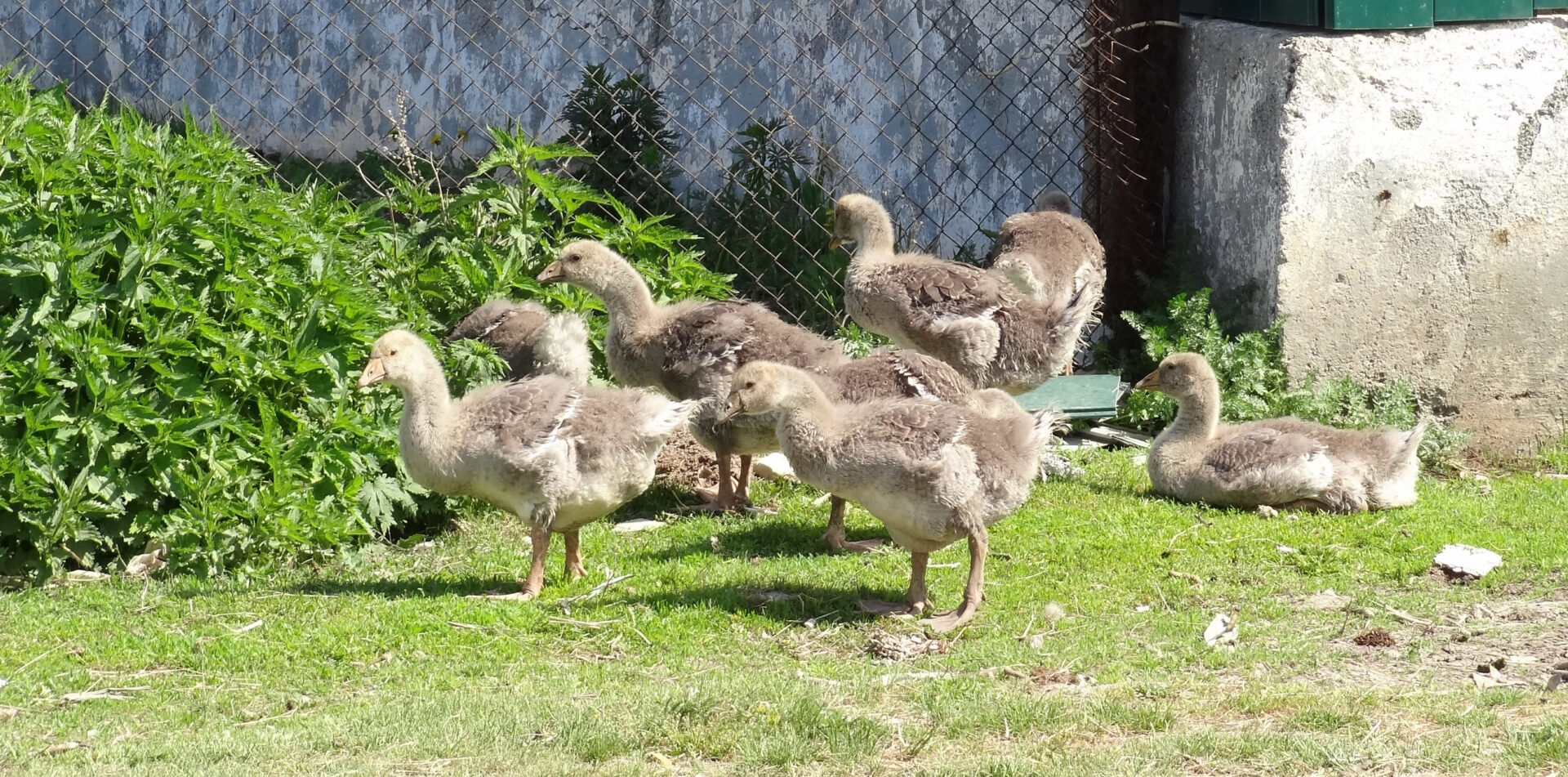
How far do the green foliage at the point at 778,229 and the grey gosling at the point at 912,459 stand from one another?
4.30 metres

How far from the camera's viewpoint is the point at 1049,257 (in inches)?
399

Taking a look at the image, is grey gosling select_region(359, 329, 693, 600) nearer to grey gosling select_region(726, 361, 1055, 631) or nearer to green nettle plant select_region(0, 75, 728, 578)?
grey gosling select_region(726, 361, 1055, 631)

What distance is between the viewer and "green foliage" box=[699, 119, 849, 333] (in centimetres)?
1157

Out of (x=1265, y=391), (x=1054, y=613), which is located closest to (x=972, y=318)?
(x=1265, y=391)

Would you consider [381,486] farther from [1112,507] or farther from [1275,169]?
[1275,169]

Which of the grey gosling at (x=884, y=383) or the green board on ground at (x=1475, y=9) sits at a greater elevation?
the green board on ground at (x=1475, y=9)

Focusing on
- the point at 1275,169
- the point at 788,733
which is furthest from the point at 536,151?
the point at 788,733

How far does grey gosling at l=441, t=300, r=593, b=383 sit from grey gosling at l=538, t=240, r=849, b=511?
0.20 metres

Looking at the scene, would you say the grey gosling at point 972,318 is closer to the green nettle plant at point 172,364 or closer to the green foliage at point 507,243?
the green foliage at point 507,243

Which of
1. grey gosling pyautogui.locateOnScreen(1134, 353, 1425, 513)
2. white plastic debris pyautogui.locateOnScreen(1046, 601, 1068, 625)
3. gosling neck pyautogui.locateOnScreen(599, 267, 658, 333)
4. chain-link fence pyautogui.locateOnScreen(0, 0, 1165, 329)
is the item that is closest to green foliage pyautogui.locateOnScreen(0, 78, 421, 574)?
gosling neck pyautogui.locateOnScreen(599, 267, 658, 333)

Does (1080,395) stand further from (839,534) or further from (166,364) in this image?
(166,364)

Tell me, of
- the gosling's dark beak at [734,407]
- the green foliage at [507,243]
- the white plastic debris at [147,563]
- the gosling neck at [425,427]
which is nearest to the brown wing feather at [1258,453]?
the gosling's dark beak at [734,407]

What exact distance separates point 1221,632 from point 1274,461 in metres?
2.10

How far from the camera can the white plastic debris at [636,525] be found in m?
8.66
